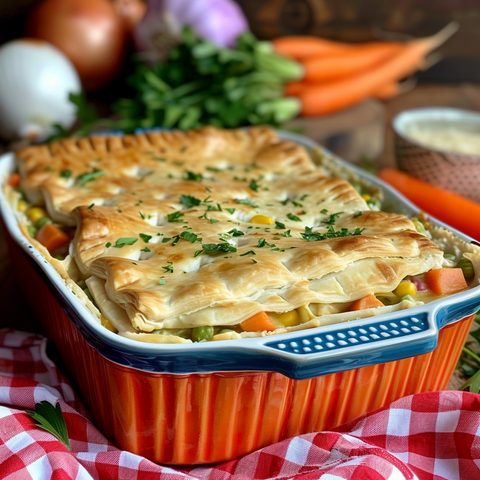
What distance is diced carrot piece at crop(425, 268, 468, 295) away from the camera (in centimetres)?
207

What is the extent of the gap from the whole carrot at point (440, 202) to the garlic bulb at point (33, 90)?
7.41ft

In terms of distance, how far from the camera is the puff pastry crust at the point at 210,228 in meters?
1.90

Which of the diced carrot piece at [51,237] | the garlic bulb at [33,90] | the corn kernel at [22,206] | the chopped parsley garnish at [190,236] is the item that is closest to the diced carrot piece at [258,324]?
the chopped parsley garnish at [190,236]

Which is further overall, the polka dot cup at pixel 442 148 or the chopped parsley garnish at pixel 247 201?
the polka dot cup at pixel 442 148

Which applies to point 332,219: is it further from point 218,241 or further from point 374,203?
point 218,241

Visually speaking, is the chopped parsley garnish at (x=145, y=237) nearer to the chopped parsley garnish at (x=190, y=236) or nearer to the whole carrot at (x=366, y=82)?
the chopped parsley garnish at (x=190, y=236)

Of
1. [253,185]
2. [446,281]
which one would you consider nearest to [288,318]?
[446,281]

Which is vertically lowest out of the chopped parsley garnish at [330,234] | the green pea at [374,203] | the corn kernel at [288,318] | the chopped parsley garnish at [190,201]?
the green pea at [374,203]

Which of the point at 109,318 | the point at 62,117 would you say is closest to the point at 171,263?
the point at 109,318

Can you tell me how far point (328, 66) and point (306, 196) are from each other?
279cm

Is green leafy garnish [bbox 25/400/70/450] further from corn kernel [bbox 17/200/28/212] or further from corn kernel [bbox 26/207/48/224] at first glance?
corn kernel [bbox 17/200/28/212]

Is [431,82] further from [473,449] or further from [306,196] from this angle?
[473,449]

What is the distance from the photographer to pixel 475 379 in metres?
2.29

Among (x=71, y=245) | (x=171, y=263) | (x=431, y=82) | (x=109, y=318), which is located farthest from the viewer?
(x=431, y=82)
